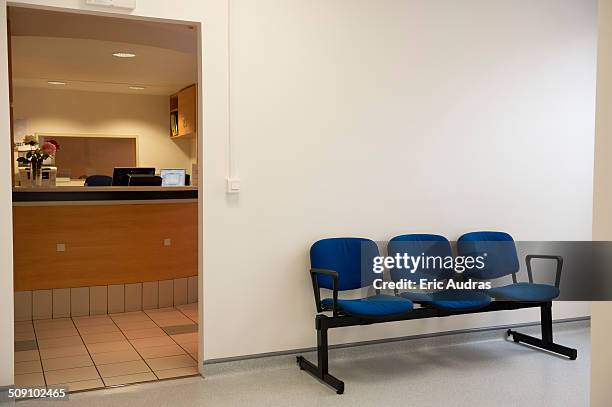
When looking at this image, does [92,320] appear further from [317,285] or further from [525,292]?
[525,292]

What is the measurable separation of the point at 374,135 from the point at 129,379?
255 cm

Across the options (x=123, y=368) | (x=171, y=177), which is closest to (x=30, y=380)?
(x=123, y=368)

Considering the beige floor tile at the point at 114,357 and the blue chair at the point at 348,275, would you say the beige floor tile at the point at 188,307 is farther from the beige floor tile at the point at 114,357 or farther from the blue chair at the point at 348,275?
the blue chair at the point at 348,275

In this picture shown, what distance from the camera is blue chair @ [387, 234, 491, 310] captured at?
4758 mm

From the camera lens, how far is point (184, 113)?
1100cm

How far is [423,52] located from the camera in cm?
518

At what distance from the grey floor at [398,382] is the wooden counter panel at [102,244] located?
7.69ft

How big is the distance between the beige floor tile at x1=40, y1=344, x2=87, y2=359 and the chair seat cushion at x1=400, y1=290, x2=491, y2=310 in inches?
102

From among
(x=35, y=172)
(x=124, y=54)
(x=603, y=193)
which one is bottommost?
(x=603, y=193)

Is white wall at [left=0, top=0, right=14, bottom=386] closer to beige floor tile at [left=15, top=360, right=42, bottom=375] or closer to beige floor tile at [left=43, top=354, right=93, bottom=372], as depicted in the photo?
beige floor tile at [left=15, top=360, right=42, bottom=375]

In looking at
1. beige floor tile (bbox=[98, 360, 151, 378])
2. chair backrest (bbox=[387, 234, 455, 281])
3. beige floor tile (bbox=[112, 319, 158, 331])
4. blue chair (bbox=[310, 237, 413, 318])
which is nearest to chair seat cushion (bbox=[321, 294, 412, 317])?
blue chair (bbox=[310, 237, 413, 318])

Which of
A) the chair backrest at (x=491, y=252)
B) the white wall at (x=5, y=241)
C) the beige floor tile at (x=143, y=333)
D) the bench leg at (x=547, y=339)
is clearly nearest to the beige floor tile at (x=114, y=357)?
the beige floor tile at (x=143, y=333)

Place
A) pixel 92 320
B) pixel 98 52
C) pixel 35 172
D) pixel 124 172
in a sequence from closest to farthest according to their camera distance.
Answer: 1. pixel 92 320
2. pixel 35 172
3. pixel 124 172
4. pixel 98 52

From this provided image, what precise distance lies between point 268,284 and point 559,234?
2.83 metres
